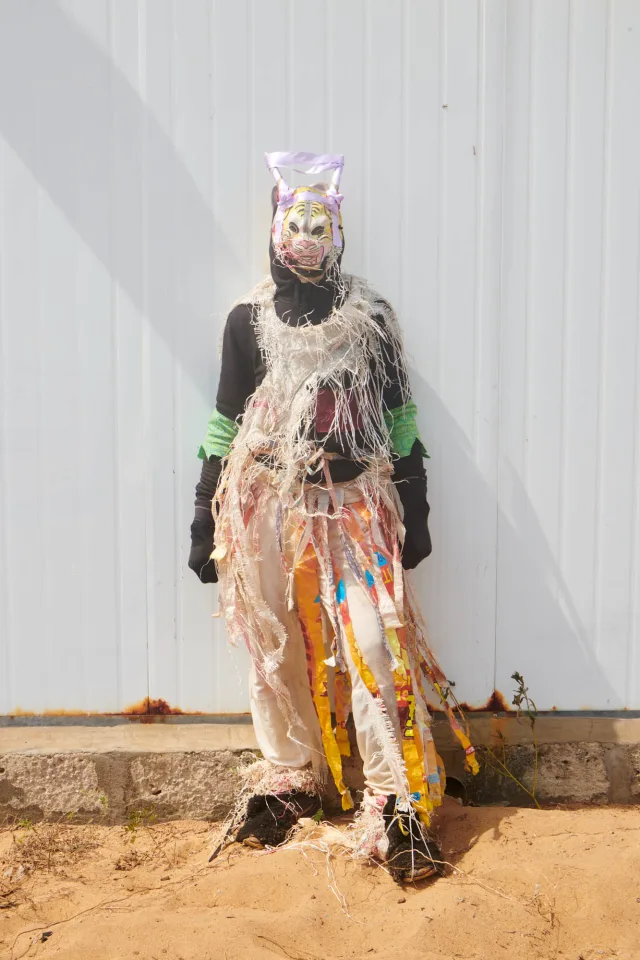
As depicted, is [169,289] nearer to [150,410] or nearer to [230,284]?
[230,284]

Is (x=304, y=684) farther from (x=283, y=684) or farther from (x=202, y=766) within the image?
(x=202, y=766)

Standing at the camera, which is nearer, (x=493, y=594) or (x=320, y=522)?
(x=320, y=522)

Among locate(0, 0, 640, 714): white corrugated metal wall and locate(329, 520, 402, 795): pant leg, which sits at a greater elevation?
locate(0, 0, 640, 714): white corrugated metal wall

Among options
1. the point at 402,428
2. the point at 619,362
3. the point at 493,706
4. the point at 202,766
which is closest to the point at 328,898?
the point at 202,766

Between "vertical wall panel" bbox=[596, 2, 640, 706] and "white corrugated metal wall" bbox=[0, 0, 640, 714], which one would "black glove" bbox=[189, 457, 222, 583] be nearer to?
"white corrugated metal wall" bbox=[0, 0, 640, 714]

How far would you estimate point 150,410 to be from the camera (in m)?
2.79

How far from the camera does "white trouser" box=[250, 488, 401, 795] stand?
2.43 m

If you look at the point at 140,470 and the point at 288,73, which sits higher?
the point at 288,73

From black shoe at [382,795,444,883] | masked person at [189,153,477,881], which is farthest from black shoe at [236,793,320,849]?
black shoe at [382,795,444,883]

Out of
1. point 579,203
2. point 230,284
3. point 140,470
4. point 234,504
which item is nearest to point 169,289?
point 230,284

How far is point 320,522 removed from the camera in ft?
8.25

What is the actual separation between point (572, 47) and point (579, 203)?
19.1 inches

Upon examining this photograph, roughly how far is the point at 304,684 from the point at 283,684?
0.12 metres

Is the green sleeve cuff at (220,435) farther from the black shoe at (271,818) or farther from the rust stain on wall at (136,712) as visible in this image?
the black shoe at (271,818)
